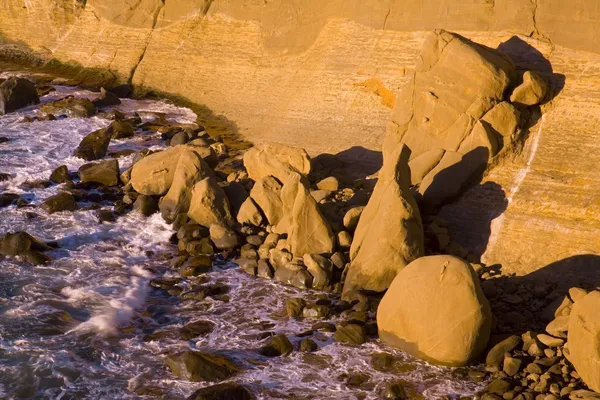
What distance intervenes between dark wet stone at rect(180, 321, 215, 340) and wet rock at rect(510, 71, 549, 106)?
7399 mm

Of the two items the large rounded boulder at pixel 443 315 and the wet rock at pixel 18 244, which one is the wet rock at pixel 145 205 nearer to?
the wet rock at pixel 18 244

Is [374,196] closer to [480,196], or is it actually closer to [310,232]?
[310,232]

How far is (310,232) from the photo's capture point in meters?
14.1

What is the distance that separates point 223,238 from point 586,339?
6840 mm

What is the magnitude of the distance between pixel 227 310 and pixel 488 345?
161 inches

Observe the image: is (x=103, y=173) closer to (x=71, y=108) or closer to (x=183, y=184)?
(x=183, y=184)

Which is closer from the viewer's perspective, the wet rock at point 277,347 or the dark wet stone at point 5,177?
the wet rock at point 277,347

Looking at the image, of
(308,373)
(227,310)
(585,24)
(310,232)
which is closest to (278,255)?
(310,232)

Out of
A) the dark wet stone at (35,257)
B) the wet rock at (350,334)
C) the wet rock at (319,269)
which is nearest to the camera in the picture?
the wet rock at (350,334)

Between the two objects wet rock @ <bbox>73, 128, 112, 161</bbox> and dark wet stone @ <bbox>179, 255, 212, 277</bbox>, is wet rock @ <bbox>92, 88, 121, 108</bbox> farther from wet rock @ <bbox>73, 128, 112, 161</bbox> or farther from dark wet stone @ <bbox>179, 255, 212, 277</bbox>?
dark wet stone @ <bbox>179, 255, 212, 277</bbox>

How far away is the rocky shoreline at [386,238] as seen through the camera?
36.7ft

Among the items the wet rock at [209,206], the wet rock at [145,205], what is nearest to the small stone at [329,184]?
the wet rock at [209,206]

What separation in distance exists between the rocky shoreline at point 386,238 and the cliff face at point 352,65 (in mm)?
592

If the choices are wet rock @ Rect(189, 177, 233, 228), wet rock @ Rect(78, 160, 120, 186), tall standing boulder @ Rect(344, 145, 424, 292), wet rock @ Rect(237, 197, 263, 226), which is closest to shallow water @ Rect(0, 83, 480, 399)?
wet rock @ Rect(189, 177, 233, 228)
